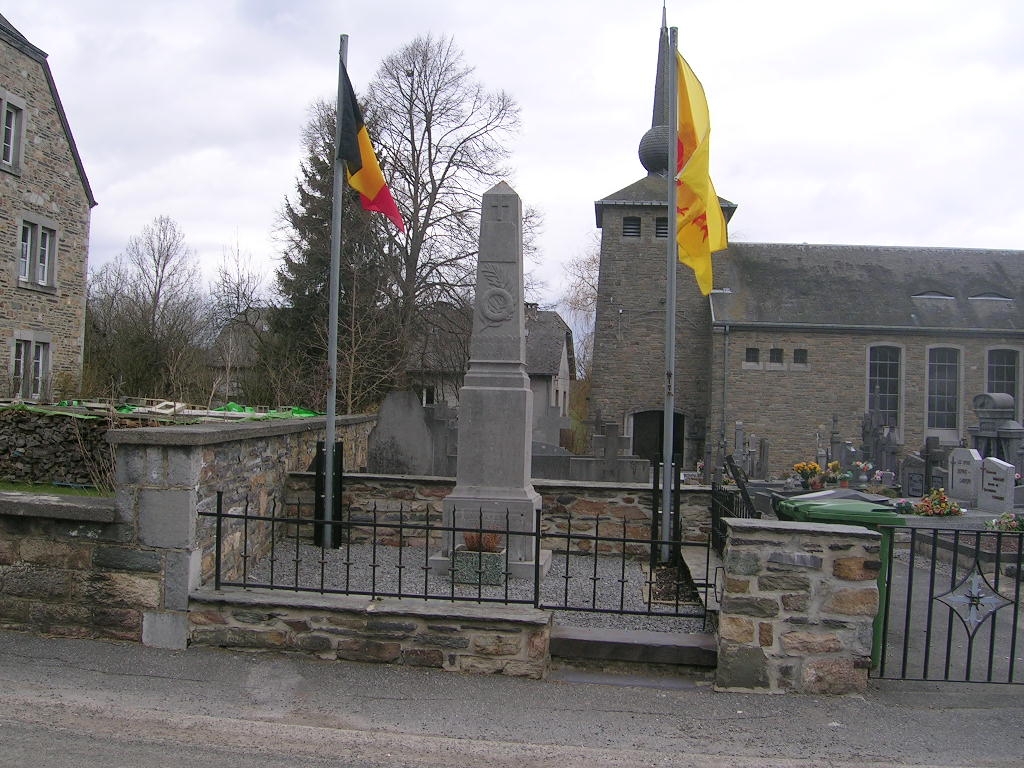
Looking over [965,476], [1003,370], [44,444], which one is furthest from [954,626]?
[1003,370]

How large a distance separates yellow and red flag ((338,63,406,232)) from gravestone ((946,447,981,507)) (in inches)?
471

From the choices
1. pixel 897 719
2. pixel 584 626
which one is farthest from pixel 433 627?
pixel 897 719

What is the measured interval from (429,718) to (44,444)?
8.40 meters

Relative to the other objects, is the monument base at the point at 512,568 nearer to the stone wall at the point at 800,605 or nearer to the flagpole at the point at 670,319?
the flagpole at the point at 670,319

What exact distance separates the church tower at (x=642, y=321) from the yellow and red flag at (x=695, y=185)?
22418mm

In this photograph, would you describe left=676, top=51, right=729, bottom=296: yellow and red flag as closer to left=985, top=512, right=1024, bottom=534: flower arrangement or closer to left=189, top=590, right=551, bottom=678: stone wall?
left=189, top=590, right=551, bottom=678: stone wall

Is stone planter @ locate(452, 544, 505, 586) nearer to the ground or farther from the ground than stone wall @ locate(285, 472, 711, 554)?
nearer to the ground

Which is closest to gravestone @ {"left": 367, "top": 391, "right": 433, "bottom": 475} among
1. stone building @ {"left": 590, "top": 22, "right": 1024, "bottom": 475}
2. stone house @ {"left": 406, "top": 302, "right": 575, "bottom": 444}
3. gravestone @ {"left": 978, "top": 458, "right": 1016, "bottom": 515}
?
stone house @ {"left": 406, "top": 302, "right": 575, "bottom": 444}

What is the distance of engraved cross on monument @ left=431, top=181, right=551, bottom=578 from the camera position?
7.71 meters

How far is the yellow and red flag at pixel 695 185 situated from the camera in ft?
26.0

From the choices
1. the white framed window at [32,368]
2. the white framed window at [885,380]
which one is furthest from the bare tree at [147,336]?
the white framed window at [885,380]

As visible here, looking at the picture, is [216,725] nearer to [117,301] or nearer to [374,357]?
[374,357]

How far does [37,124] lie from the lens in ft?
66.4

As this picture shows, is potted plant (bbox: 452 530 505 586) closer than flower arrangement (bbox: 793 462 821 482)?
Yes
